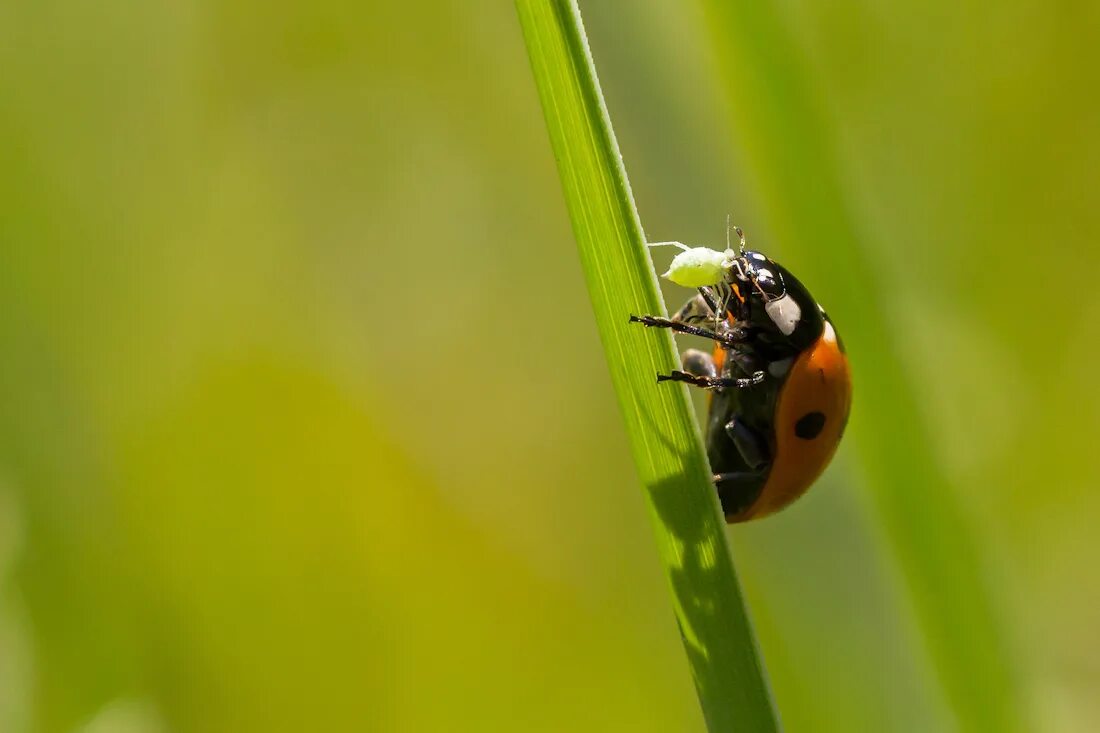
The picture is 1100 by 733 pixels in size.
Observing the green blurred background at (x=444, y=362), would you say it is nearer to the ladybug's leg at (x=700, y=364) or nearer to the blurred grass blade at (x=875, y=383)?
the blurred grass blade at (x=875, y=383)

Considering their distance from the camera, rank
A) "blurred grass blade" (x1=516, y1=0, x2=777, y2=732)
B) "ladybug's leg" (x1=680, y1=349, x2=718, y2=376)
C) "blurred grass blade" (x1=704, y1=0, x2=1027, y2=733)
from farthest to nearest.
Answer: "ladybug's leg" (x1=680, y1=349, x2=718, y2=376) < "blurred grass blade" (x1=704, y1=0, x2=1027, y2=733) < "blurred grass blade" (x1=516, y1=0, x2=777, y2=732)

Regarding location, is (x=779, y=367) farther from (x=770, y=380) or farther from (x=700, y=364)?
(x=700, y=364)

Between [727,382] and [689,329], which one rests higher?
[689,329]

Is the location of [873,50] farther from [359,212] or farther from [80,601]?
[80,601]

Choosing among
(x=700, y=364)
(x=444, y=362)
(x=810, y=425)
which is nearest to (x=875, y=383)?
(x=810, y=425)

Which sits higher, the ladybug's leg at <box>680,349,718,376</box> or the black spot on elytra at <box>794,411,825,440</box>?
the ladybug's leg at <box>680,349,718,376</box>

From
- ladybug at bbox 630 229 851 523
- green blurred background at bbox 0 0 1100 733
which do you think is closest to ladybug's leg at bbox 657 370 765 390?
ladybug at bbox 630 229 851 523

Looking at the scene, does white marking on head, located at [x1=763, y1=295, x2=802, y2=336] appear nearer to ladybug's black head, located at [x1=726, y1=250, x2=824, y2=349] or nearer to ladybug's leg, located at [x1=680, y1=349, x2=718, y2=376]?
ladybug's black head, located at [x1=726, y1=250, x2=824, y2=349]
